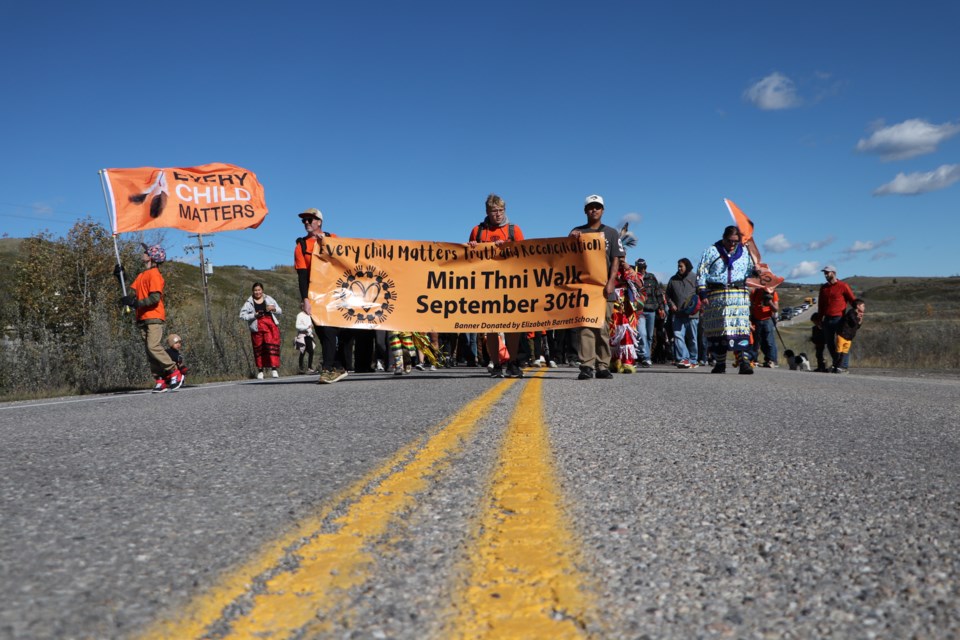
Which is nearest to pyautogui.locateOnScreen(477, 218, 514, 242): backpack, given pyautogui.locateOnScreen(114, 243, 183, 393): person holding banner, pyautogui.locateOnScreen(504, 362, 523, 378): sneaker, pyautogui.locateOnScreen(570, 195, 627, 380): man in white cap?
pyautogui.locateOnScreen(570, 195, 627, 380): man in white cap

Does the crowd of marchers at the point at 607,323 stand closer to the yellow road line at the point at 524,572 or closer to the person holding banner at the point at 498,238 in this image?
the person holding banner at the point at 498,238

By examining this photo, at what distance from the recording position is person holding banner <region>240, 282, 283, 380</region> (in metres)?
14.1

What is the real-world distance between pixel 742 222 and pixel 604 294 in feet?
7.76

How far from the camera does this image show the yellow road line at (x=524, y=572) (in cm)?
140

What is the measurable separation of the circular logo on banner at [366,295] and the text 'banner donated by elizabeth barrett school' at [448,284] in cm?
1

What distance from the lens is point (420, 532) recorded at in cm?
202

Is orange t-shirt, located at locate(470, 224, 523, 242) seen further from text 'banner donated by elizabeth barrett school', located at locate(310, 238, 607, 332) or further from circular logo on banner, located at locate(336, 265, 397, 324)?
circular logo on banner, located at locate(336, 265, 397, 324)

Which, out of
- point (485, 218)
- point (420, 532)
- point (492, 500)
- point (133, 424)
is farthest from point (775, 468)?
point (485, 218)

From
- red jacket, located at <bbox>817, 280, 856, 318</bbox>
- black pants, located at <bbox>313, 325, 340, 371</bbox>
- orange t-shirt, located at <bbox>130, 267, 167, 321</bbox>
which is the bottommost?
black pants, located at <bbox>313, 325, 340, 371</bbox>

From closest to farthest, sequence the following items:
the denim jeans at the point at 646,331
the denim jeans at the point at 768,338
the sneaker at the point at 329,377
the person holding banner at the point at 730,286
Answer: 1. the sneaker at the point at 329,377
2. the person holding banner at the point at 730,286
3. the denim jeans at the point at 768,338
4. the denim jeans at the point at 646,331

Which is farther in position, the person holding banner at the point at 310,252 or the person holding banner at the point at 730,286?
the person holding banner at the point at 730,286

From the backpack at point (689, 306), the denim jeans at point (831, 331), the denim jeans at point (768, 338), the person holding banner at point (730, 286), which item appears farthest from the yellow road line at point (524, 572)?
the backpack at point (689, 306)

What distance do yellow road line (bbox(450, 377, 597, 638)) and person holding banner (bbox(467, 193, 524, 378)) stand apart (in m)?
7.11

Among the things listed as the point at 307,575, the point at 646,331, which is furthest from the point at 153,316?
the point at 646,331
